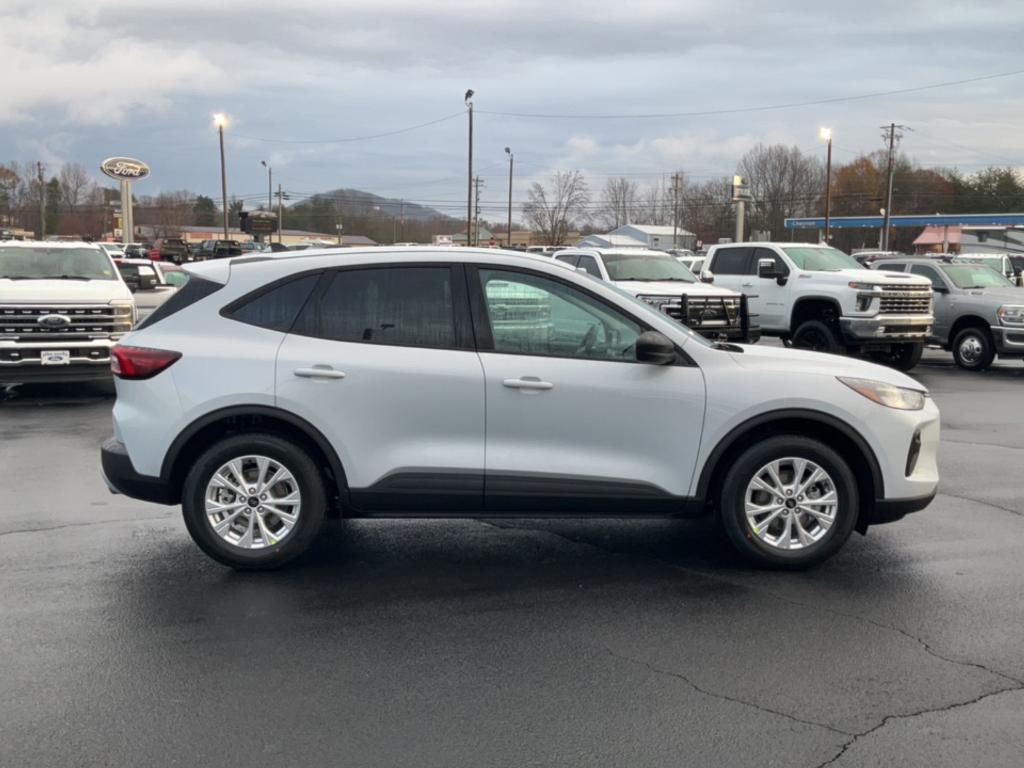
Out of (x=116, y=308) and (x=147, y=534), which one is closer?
(x=147, y=534)

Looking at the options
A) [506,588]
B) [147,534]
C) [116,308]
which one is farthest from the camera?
[116,308]

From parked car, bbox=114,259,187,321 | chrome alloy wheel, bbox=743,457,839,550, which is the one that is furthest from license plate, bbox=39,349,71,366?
chrome alloy wheel, bbox=743,457,839,550

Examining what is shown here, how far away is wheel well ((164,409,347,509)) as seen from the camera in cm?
537

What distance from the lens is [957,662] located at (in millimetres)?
4336

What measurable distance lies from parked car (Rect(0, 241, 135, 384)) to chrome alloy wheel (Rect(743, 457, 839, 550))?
817cm

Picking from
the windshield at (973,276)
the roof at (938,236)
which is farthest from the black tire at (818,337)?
the roof at (938,236)

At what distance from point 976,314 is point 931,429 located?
40.4ft

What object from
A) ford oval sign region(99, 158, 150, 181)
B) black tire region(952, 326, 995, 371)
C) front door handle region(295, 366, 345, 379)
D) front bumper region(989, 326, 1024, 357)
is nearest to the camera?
front door handle region(295, 366, 345, 379)

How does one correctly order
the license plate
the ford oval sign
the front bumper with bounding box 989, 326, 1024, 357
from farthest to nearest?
the ford oval sign, the front bumper with bounding box 989, 326, 1024, 357, the license plate

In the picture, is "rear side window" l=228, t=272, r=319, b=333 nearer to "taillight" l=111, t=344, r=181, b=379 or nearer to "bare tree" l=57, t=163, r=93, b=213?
"taillight" l=111, t=344, r=181, b=379

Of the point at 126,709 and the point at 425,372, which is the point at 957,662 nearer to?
the point at 425,372

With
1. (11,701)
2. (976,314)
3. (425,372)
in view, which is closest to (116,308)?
(425,372)

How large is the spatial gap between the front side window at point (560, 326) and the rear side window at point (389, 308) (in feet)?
0.88

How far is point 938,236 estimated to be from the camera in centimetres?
8462
